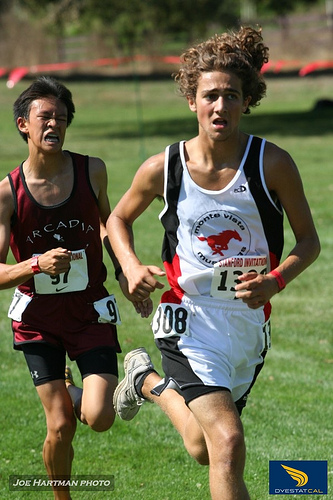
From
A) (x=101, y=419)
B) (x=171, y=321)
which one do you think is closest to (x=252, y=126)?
(x=101, y=419)

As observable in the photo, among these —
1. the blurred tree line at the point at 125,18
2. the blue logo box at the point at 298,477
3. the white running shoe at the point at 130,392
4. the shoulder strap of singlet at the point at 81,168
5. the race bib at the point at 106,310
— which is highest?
the blurred tree line at the point at 125,18

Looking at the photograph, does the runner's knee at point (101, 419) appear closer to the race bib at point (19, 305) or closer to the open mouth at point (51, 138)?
the race bib at point (19, 305)

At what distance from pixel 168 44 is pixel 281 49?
9.80 metres

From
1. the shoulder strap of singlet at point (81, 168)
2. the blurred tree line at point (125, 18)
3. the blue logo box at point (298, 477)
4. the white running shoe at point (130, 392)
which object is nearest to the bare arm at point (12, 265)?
the shoulder strap of singlet at point (81, 168)

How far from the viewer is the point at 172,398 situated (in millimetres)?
4543

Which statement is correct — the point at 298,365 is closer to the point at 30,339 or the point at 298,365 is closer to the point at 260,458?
the point at 260,458

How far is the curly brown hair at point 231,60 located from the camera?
436 cm

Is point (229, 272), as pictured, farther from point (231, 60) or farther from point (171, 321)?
point (231, 60)

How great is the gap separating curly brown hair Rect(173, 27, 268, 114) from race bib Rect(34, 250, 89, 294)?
109 centimetres

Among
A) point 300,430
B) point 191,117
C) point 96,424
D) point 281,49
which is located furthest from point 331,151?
point 281,49

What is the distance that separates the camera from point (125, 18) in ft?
121

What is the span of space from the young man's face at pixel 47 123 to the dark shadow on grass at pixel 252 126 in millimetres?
19367

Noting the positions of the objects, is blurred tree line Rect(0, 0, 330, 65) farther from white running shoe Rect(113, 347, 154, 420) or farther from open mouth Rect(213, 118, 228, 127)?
open mouth Rect(213, 118, 228, 127)

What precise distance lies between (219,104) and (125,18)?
33.8 metres
